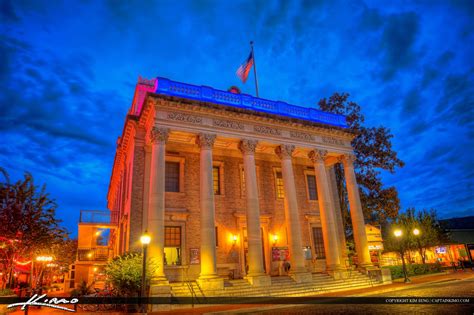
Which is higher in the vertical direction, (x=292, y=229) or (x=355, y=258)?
(x=292, y=229)

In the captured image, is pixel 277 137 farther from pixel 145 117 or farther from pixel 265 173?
pixel 145 117

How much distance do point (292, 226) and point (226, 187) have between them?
537 cm

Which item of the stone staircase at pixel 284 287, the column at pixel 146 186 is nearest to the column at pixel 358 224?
the stone staircase at pixel 284 287

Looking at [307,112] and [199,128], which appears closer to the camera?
[199,128]

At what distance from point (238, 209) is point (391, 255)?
29.8m

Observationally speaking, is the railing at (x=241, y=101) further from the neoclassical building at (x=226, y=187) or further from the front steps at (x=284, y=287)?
the front steps at (x=284, y=287)

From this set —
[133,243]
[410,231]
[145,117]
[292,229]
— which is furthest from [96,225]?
[410,231]

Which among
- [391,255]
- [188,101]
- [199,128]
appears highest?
[188,101]

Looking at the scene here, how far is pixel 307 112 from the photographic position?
22531 millimetres

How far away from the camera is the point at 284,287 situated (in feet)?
54.5

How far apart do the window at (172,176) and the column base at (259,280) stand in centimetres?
716

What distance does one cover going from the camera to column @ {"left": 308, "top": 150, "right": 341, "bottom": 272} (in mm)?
19719

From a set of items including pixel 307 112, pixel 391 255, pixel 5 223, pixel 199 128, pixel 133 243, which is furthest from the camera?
pixel 391 255

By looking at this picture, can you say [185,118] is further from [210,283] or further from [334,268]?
[334,268]
